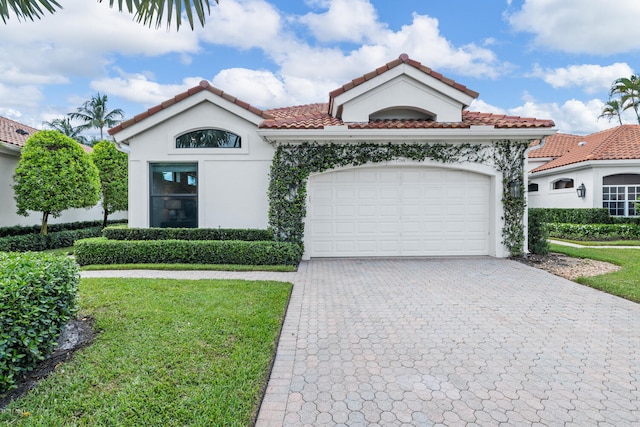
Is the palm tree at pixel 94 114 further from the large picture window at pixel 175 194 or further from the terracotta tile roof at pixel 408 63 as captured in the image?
the terracotta tile roof at pixel 408 63

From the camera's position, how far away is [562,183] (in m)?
18.6

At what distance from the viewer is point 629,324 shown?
15.4ft

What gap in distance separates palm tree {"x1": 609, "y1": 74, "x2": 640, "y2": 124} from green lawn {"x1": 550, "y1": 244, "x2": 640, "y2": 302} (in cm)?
3002

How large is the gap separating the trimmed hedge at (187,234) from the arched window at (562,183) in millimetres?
17586

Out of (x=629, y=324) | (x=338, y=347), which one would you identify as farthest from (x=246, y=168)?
(x=629, y=324)

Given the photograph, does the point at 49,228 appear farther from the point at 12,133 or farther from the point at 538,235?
the point at 538,235

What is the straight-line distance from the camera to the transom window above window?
9.98 m

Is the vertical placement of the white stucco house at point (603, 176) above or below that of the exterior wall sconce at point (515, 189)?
above

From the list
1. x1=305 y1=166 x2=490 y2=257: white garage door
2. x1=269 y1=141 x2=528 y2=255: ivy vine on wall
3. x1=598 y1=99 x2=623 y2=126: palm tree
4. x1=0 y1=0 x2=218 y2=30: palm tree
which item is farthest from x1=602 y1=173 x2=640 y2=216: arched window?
x1=598 y1=99 x2=623 y2=126: palm tree

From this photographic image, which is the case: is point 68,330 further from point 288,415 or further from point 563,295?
point 563,295

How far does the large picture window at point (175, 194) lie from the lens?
996 cm

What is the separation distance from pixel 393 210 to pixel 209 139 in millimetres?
6022

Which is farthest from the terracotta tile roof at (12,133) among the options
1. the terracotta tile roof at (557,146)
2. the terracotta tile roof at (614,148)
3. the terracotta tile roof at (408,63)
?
the terracotta tile roof at (557,146)

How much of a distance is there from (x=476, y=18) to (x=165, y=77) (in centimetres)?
Result: 1265
